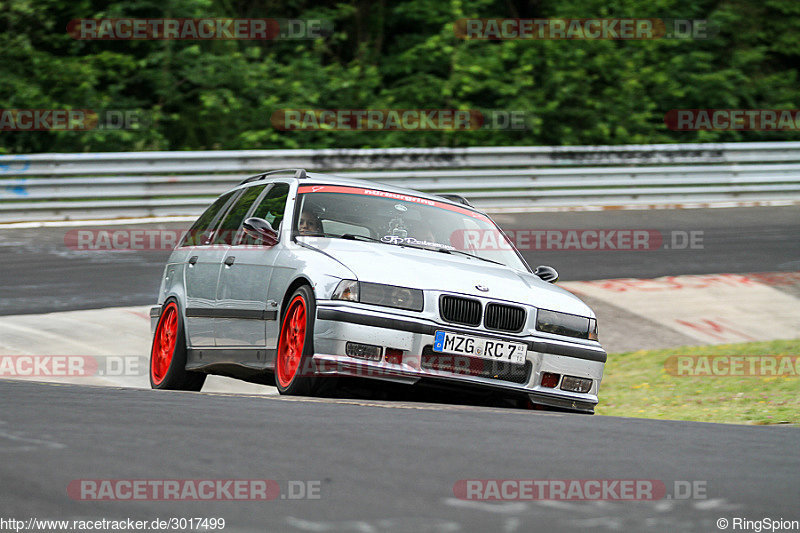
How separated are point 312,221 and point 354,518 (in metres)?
4.46

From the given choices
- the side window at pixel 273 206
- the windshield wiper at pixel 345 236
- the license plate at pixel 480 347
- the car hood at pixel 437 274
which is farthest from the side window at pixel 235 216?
the license plate at pixel 480 347

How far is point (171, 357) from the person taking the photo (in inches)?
323

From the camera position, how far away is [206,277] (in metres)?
7.98

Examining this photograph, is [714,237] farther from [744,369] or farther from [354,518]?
[354,518]

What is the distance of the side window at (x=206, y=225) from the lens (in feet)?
28.3

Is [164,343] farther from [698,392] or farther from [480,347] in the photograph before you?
[698,392]

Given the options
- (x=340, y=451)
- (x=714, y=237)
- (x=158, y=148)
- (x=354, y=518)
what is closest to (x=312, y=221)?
(x=340, y=451)

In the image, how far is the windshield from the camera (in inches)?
291

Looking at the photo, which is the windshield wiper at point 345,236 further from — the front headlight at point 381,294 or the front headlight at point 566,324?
the front headlight at point 566,324

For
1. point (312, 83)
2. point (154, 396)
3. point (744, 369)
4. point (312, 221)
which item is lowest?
point (744, 369)

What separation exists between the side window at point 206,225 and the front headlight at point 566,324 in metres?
3.01

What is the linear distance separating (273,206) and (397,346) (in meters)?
1.90

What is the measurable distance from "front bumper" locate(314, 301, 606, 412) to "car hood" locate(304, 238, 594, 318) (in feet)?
0.74

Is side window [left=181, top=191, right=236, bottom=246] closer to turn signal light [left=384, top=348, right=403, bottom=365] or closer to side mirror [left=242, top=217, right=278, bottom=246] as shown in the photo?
side mirror [left=242, top=217, right=278, bottom=246]
